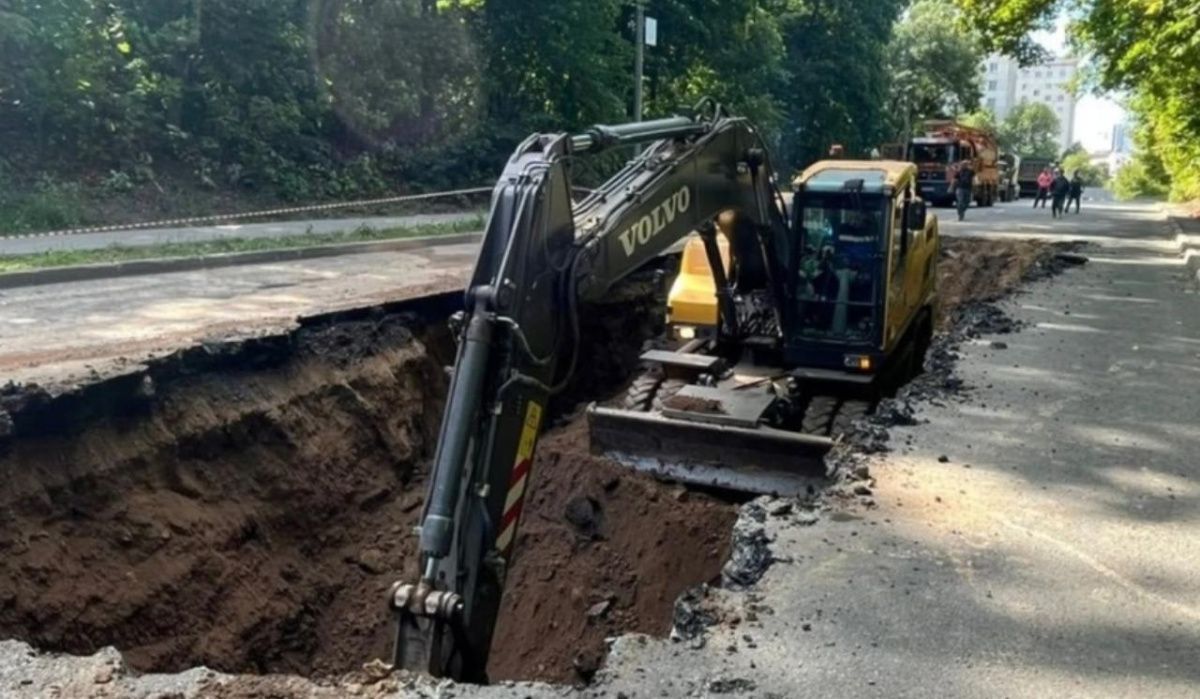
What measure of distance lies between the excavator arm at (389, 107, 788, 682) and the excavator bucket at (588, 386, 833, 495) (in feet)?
7.43

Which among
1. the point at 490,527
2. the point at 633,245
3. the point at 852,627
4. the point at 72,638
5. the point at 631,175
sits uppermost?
the point at 631,175

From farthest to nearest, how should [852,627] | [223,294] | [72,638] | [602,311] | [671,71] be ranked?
[671,71] → [602,311] → [223,294] → [72,638] → [852,627]

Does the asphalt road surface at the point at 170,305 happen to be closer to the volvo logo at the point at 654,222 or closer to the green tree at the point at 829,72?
the volvo logo at the point at 654,222

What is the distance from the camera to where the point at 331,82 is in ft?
79.2

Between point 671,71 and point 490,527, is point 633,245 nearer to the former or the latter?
point 490,527

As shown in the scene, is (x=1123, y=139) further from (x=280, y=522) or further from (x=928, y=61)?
(x=280, y=522)

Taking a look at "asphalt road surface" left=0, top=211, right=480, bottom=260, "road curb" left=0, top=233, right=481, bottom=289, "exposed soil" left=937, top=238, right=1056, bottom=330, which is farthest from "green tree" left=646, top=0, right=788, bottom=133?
"road curb" left=0, top=233, right=481, bottom=289

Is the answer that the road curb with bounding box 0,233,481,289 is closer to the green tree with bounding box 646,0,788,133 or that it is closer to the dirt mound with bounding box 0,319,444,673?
the dirt mound with bounding box 0,319,444,673

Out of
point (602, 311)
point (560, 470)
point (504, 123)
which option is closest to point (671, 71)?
point (504, 123)

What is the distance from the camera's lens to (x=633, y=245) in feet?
19.0

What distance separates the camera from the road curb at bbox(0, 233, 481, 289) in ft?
38.8

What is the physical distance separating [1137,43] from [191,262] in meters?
16.1

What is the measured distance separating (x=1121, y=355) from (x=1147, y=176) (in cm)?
5267

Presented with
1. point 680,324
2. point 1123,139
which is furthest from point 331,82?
point 1123,139
